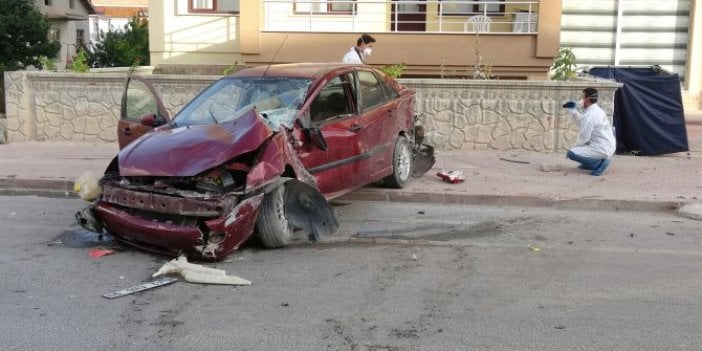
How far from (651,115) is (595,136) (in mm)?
2136

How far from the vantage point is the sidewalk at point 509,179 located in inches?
355

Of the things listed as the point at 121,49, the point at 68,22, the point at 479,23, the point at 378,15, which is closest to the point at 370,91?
the point at 479,23

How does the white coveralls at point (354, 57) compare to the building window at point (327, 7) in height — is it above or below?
below

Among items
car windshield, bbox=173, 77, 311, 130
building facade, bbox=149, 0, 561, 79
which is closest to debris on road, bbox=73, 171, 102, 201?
car windshield, bbox=173, 77, 311, 130

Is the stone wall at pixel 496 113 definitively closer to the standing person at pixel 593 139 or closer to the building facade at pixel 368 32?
the standing person at pixel 593 139

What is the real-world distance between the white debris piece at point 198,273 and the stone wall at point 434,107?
22.2 ft

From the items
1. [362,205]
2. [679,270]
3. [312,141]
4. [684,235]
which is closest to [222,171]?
[312,141]

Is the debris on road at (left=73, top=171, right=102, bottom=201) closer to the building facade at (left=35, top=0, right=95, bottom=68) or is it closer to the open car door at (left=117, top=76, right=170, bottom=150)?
the open car door at (left=117, top=76, right=170, bottom=150)

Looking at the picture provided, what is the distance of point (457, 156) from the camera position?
1190cm

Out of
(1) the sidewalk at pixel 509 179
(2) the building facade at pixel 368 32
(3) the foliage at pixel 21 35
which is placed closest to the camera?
(1) the sidewalk at pixel 509 179

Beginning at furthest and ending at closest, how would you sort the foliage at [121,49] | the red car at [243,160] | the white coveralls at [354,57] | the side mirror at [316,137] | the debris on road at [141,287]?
the foliage at [121,49] < the white coveralls at [354,57] < the side mirror at [316,137] < the red car at [243,160] < the debris on road at [141,287]

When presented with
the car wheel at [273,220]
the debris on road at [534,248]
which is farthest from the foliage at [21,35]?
the debris on road at [534,248]

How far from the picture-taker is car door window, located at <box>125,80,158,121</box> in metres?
8.31

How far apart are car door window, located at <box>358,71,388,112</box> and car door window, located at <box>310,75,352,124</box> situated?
0.30 meters
